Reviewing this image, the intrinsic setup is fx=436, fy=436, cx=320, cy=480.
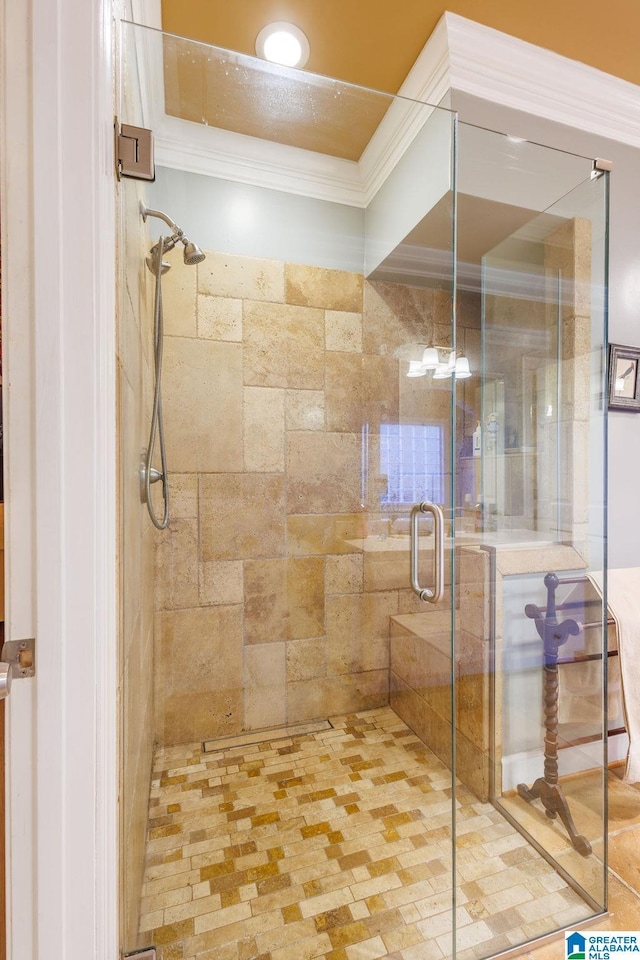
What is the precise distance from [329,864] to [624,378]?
82.8 inches

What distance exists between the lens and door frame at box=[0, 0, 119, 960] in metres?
0.62

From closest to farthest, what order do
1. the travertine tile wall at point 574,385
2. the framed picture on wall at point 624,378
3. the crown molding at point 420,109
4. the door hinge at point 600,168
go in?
1. the door hinge at point 600,168
2. the crown molding at point 420,109
3. the travertine tile wall at point 574,385
4. the framed picture on wall at point 624,378

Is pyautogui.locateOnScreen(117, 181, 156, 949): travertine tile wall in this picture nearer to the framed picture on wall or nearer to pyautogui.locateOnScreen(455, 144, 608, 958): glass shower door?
pyautogui.locateOnScreen(455, 144, 608, 958): glass shower door

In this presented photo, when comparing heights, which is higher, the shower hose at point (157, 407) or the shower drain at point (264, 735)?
the shower hose at point (157, 407)

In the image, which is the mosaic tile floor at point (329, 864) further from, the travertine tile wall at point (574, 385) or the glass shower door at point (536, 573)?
the travertine tile wall at point (574, 385)

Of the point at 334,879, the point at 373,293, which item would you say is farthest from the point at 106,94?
the point at 334,879

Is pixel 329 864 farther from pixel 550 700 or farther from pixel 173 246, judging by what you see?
pixel 173 246

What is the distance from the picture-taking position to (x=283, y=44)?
1.56m

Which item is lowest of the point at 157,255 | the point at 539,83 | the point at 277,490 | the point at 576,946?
the point at 576,946

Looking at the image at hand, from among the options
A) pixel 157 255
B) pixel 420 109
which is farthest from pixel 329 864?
pixel 420 109

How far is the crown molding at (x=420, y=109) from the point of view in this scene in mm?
1490

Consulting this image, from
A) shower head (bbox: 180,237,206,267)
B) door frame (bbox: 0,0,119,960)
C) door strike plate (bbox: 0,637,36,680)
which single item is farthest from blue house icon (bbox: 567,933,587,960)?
shower head (bbox: 180,237,206,267)

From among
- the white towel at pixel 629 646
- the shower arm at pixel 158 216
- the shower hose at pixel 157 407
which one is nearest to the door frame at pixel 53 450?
the shower arm at pixel 158 216

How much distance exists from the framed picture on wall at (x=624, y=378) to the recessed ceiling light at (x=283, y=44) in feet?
5.37
